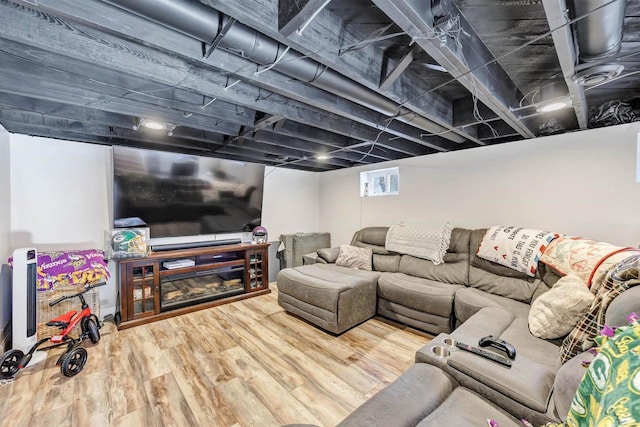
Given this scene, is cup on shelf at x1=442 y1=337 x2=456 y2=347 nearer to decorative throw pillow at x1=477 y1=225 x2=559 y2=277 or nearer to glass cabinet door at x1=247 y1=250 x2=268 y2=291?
decorative throw pillow at x1=477 y1=225 x2=559 y2=277

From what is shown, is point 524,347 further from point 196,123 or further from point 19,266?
point 19,266

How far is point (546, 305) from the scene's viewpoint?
1714 mm

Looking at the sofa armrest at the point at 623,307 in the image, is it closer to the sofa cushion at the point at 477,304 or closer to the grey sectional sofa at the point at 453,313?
the grey sectional sofa at the point at 453,313

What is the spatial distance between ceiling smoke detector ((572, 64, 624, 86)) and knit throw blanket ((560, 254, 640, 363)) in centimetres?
103

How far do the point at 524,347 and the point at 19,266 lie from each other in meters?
3.91

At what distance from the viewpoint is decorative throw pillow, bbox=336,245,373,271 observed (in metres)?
3.57

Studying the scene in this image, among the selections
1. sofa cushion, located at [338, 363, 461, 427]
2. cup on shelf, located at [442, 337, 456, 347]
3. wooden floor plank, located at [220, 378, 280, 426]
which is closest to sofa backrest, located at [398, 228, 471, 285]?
cup on shelf, located at [442, 337, 456, 347]

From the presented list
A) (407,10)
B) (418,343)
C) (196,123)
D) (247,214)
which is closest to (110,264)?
(247,214)

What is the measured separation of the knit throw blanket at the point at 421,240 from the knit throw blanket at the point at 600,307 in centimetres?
179

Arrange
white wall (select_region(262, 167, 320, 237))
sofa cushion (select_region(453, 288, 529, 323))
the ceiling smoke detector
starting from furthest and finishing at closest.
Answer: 1. white wall (select_region(262, 167, 320, 237))
2. sofa cushion (select_region(453, 288, 529, 323))
3. the ceiling smoke detector

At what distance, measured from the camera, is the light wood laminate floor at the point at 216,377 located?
5.47 feet

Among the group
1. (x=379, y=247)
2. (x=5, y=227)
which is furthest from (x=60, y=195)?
(x=379, y=247)

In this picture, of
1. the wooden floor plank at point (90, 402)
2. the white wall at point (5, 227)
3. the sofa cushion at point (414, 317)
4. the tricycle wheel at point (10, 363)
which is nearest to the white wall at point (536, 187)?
the sofa cushion at point (414, 317)

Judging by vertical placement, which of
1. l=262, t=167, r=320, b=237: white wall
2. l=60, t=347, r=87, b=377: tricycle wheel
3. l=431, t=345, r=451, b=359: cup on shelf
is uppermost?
l=262, t=167, r=320, b=237: white wall
